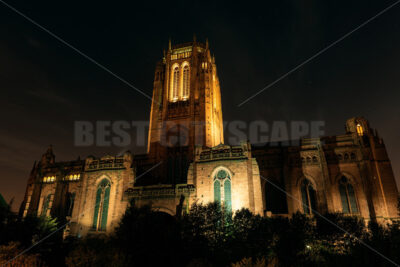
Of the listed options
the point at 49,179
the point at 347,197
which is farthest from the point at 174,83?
the point at 347,197

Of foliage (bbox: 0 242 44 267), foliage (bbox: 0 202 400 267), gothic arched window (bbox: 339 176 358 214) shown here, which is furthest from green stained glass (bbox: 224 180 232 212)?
gothic arched window (bbox: 339 176 358 214)

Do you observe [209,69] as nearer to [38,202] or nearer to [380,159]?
[380,159]

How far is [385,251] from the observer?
14.6 m

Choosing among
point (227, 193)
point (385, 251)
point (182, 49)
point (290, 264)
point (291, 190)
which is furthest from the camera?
point (182, 49)

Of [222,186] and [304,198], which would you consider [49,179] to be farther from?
[304,198]

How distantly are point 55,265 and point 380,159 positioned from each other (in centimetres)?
4435

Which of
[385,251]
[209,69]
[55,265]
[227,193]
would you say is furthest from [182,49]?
[385,251]

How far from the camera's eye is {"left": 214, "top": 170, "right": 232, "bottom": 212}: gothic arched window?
86.7ft

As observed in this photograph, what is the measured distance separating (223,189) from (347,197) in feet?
70.1

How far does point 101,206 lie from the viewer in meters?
30.9

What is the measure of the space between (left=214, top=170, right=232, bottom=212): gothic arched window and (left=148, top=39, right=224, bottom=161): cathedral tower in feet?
42.1

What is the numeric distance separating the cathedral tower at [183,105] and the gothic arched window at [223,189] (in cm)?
1283

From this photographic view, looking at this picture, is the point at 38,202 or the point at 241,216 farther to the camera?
the point at 38,202

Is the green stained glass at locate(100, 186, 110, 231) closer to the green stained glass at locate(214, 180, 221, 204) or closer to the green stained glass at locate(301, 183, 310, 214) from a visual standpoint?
the green stained glass at locate(214, 180, 221, 204)
